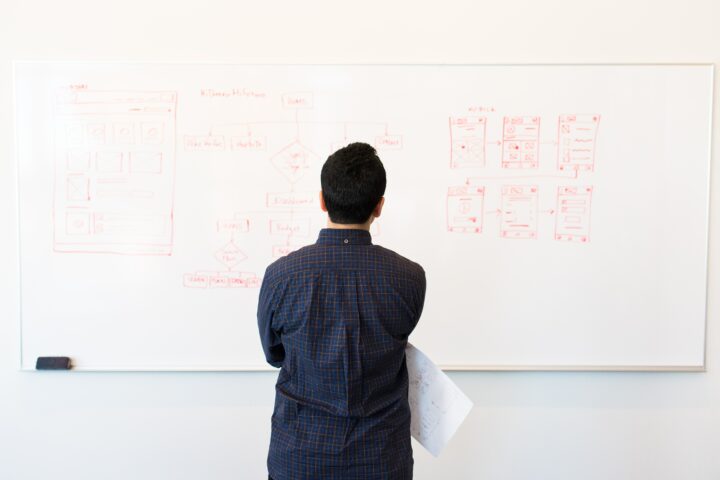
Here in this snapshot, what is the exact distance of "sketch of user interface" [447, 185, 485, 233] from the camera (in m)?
1.96

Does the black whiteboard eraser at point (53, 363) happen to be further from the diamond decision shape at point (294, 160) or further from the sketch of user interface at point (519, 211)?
the sketch of user interface at point (519, 211)

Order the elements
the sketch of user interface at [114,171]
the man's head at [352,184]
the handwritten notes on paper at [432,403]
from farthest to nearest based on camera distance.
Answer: the sketch of user interface at [114,171] → the handwritten notes on paper at [432,403] → the man's head at [352,184]

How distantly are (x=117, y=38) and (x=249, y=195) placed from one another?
78 centimetres

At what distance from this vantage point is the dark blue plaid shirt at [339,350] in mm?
1148

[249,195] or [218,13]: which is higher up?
[218,13]

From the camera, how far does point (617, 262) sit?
1974mm

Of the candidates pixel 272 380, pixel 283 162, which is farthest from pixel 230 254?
pixel 272 380

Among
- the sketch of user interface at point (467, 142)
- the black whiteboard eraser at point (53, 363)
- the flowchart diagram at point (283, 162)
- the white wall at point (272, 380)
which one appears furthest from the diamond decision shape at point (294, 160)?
the black whiteboard eraser at point (53, 363)

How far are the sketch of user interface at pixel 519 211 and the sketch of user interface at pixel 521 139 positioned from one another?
11 centimetres

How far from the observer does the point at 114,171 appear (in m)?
1.95

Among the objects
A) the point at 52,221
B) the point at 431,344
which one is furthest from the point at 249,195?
the point at 431,344

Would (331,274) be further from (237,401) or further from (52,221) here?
(52,221)

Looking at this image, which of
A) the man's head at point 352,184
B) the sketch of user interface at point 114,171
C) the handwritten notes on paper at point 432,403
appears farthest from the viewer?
the sketch of user interface at point 114,171

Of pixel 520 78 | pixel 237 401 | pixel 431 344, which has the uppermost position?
pixel 520 78
